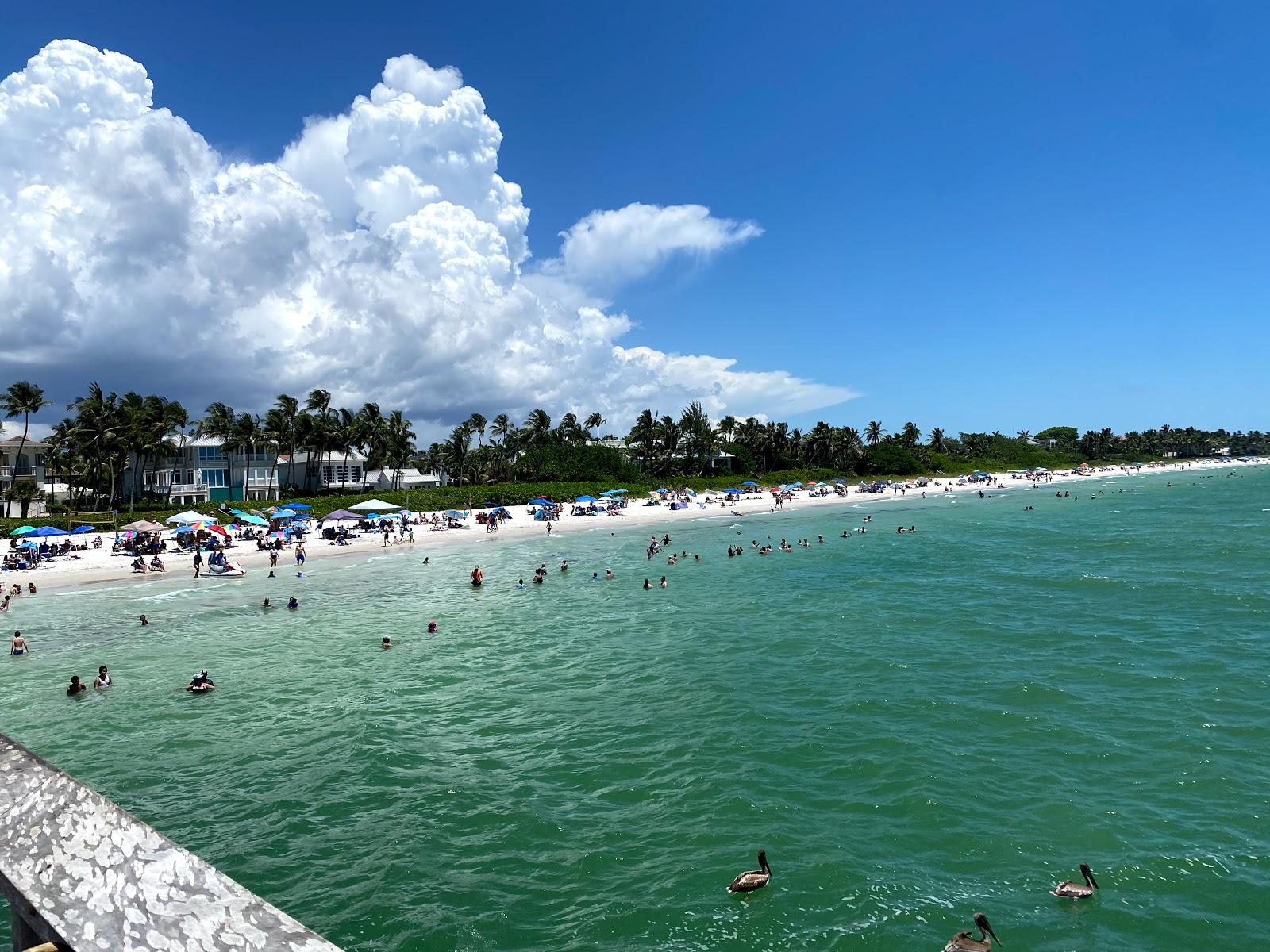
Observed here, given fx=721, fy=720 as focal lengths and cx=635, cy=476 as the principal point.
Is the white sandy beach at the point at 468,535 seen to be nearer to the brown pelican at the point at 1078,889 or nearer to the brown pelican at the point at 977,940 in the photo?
the brown pelican at the point at 977,940

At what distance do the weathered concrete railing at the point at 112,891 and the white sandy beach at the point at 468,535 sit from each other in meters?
46.6

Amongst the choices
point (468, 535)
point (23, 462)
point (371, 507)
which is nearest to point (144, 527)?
point (371, 507)

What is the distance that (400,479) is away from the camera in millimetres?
96125

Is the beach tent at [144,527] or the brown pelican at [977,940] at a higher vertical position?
the beach tent at [144,527]

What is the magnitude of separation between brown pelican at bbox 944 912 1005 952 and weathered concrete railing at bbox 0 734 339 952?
978 centimetres

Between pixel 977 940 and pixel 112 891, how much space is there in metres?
10.6

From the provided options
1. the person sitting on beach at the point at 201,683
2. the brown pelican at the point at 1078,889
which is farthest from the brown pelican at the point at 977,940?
the person sitting on beach at the point at 201,683

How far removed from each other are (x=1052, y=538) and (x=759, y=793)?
50.8 metres

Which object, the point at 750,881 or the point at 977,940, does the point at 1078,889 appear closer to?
the point at 977,940

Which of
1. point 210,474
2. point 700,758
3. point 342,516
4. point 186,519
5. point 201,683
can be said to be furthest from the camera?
point 210,474

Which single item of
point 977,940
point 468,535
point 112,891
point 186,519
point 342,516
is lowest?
point 977,940

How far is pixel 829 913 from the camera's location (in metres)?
10.3

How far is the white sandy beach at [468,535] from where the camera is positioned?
42469mm

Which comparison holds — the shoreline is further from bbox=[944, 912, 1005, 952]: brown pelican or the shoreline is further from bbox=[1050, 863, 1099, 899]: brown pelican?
bbox=[1050, 863, 1099, 899]: brown pelican
